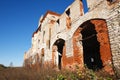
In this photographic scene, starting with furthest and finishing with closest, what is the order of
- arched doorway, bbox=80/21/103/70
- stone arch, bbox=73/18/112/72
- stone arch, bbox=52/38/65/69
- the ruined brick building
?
1. stone arch, bbox=52/38/65/69
2. arched doorway, bbox=80/21/103/70
3. stone arch, bbox=73/18/112/72
4. the ruined brick building

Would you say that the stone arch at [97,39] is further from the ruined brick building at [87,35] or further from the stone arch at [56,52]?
the stone arch at [56,52]

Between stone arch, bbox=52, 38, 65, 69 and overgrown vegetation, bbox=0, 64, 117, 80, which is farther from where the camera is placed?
stone arch, bbox=52, 38, 65, 69

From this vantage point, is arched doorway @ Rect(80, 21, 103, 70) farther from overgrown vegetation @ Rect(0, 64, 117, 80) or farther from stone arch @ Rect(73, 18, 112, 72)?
overgrown vegetation @ Rect(0, 64, 117, 80)

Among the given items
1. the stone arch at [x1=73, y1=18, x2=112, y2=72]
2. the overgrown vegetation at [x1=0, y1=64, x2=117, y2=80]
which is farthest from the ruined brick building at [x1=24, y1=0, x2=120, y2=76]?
the overgrown vegetation at [x1=0, y1=64, x2=117, y2=80]

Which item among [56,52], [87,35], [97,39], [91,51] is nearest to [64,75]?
[97,39]

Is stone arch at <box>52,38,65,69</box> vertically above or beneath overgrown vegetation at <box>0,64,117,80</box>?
above

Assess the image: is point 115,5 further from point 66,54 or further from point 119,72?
point 66,54

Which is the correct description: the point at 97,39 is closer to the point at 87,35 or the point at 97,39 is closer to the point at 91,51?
the point at 87,35

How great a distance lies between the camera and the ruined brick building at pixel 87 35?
648 centimetres

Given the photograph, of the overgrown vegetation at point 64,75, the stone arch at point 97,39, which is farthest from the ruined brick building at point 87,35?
the overgrown vegetation at point 64,75

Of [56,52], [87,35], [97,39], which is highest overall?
[87,35]

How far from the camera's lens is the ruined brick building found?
6.48 m

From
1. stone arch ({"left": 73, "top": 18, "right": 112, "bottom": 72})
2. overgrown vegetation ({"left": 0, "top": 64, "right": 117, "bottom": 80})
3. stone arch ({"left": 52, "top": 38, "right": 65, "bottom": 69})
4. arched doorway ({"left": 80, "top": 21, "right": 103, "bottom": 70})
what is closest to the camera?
overgrown vegetation ({"left": 0, "top": 64, "right": 117, "bottom": 80})

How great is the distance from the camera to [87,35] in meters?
10.8
